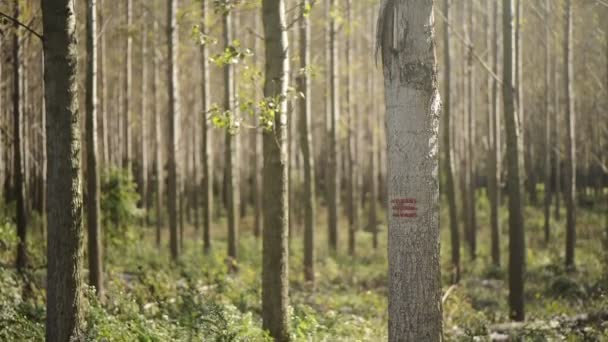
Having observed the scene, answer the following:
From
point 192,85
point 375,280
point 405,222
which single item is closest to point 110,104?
point 192,85

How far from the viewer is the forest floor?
24.5 feet

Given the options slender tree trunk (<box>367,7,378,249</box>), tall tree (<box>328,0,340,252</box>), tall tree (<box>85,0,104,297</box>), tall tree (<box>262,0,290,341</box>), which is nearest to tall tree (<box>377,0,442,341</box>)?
tall tree (<box>262,0,290,341</box>)

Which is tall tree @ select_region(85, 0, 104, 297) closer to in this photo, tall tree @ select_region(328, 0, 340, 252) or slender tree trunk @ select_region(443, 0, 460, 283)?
slender tree trunk @ select_region(443, 0, 460, 283)

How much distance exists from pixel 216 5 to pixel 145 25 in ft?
59.4

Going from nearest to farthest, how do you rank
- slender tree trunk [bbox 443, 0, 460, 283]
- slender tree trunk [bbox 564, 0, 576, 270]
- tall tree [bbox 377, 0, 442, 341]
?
tall tree [bbox 377, 0, 442, 341], slender tree trunk [bbox 443, 0, 460, 283], slender tree trunk [bbox 564, 0, 576, 270]

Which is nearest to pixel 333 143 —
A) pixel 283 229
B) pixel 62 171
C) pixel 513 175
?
pixel 513 175

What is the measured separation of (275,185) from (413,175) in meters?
2.80

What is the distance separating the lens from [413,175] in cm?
492

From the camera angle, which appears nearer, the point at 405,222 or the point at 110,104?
the point at 405,222

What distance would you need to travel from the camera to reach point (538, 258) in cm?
1995

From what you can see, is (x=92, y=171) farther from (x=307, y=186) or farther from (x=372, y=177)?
(x=372, y=177)

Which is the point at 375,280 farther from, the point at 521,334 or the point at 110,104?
the point at 110,104

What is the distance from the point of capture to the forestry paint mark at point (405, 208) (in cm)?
492

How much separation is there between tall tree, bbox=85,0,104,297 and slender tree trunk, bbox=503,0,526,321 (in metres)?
6.69
